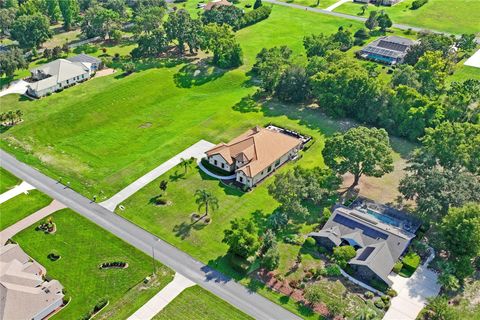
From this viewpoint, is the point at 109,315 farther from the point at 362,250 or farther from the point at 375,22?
the point at 375,22

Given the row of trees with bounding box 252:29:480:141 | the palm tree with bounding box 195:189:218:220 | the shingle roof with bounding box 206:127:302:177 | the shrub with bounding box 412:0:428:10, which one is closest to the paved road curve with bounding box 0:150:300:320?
the palm tree with bounding box 195:189:218:220

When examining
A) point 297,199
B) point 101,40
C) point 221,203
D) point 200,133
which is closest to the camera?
point 297,199

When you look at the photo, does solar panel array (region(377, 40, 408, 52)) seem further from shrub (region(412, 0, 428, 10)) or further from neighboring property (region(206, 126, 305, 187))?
neighboring property (region(206, 126, 305, 187))

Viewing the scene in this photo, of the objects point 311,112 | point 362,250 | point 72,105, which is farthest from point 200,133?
point 362,250

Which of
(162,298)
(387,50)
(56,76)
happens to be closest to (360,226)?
(162,298)

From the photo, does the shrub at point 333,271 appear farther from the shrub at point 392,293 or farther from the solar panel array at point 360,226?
the solar panel array at point 360,226

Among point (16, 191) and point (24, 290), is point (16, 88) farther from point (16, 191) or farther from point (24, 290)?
point (24, 290)
